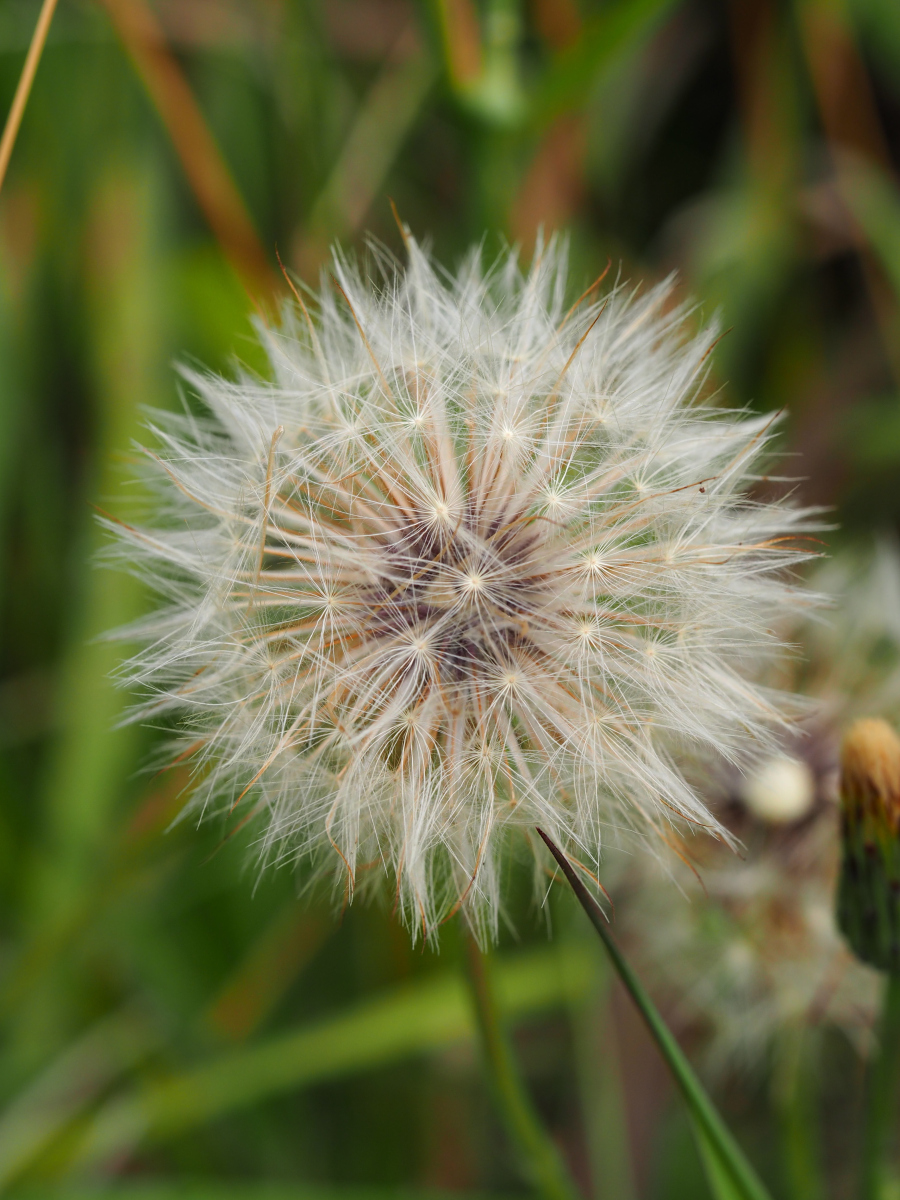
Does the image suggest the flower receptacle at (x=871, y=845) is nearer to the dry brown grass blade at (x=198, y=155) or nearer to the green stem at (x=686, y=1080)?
the green stem at (x=686, y=1080)

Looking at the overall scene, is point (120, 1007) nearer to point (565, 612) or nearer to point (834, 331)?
point (565, 612)

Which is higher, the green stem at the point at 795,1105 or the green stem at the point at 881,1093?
the green stem at the point at 881,1093

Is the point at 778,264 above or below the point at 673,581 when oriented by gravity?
above

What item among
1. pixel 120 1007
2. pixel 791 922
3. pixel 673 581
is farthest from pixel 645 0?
pixel 120 1007

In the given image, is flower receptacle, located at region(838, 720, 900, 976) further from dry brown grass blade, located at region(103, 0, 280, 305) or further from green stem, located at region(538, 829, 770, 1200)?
dry brown grass blade, located at region(103, 0, 280, 305)

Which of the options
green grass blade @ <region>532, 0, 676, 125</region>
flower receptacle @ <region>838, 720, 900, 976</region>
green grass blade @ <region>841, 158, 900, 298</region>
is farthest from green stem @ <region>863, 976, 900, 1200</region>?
green grass blade @ <region>841, 158, 900, 298</region>

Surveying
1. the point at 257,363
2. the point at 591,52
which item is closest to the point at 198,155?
the point at 257,363

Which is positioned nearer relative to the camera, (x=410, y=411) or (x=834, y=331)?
(x=410, y=411)

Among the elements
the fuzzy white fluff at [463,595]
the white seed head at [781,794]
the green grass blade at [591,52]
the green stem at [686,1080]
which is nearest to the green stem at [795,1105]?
the white seed head at [781,794]
